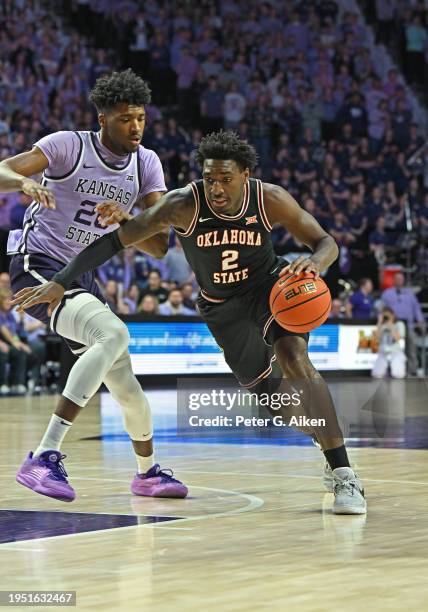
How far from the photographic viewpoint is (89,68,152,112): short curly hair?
594cm

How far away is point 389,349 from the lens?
18.9 m

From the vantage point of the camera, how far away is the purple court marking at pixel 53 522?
4.79m

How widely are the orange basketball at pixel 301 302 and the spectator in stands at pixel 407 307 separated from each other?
13.9 metres

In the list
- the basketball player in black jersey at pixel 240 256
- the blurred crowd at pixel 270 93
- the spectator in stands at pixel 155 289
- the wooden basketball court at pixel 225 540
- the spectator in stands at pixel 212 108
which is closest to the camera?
the wooden basketball court at pixel 225 540

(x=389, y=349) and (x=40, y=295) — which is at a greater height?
(x=40, y=295)

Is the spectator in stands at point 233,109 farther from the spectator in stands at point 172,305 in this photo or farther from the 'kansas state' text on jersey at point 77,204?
the 'kansas state' text on jersey at point 77,204

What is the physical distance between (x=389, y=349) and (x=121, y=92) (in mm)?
13529

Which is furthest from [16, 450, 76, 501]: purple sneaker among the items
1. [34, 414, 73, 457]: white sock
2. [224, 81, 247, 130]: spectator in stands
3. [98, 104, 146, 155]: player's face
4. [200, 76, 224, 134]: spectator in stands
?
[224, 81, 247, 130]: spectator in stands

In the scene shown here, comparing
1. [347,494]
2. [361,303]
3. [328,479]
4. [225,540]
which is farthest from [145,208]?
[361,303]

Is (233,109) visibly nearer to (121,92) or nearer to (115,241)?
(121,92)

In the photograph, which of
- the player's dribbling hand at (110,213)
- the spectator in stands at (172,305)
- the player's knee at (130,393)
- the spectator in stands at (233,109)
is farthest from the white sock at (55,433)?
the spectator in stands at (233,109)

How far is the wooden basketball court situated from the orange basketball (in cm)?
89

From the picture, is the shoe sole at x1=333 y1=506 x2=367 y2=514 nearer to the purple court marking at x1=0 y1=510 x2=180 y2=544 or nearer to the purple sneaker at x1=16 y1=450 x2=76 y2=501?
the purple court marking at x1=0 y1=510 x2=180 y2=544

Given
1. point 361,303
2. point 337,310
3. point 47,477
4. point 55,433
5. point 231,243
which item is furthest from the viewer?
point 361,303
